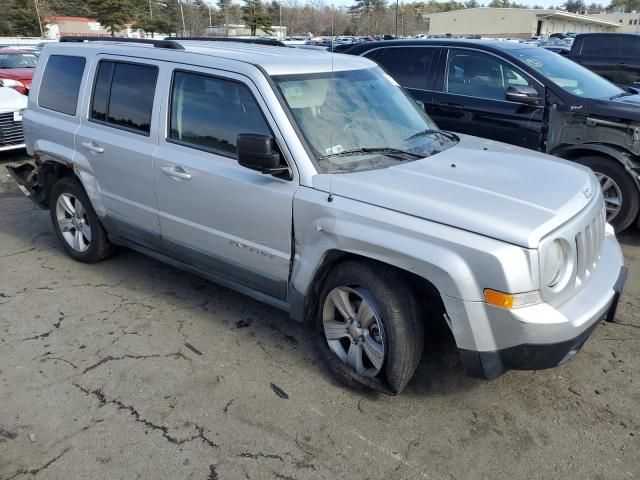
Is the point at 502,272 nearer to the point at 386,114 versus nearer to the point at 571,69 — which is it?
the point at 386,114

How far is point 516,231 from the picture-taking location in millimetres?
2490

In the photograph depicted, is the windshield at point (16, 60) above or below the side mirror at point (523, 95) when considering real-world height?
below

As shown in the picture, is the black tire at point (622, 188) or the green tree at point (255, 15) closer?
the black tire at point (622, 188)

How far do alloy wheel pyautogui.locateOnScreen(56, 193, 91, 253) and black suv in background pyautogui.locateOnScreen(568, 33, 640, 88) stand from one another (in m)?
9.99

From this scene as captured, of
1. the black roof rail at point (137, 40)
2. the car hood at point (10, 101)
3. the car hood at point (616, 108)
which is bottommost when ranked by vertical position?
the car hood at point (10, 101)

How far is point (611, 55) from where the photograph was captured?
10969 mm

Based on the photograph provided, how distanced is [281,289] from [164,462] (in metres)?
1.19

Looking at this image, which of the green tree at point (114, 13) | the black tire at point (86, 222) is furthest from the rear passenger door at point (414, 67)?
the green tree at point (114, 13)

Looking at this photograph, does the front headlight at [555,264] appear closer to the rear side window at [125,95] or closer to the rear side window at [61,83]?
the rear side window at [125,95]

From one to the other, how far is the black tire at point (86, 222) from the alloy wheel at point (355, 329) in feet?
8.26

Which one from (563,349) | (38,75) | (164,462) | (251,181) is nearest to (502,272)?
(563,349)

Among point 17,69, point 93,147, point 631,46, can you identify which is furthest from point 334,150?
point 17,69

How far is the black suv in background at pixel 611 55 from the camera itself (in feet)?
35.0

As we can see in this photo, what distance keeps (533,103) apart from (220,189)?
3655mm
